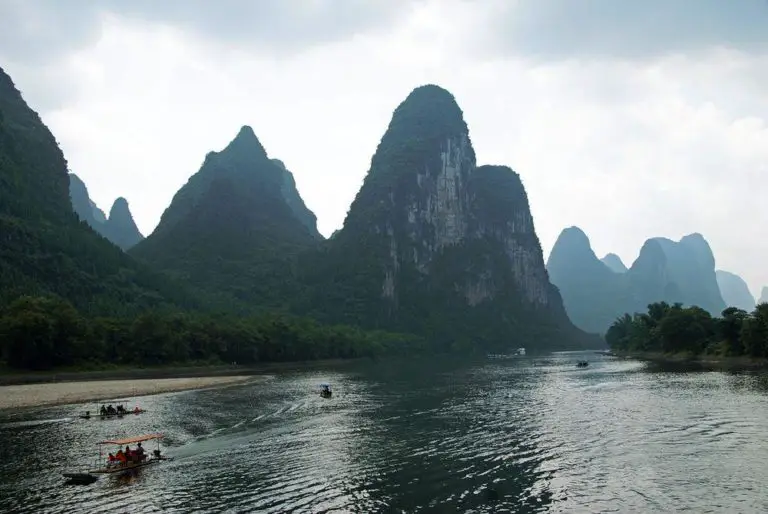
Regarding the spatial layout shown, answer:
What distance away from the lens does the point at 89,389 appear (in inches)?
2817

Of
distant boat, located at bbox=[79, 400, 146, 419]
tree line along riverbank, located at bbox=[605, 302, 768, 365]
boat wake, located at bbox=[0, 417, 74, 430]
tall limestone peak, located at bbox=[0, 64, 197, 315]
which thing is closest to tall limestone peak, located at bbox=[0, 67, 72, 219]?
tall limestone peak, located at bbox=[0, 64, 197, 315]

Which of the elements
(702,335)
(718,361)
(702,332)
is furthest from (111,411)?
(702,335)

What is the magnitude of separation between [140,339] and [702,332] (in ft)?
327

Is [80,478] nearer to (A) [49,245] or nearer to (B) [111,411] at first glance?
(B) [111,411]

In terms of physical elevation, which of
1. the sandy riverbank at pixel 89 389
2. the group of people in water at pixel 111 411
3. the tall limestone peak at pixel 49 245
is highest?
the tall limestone peak at pixel 49 245

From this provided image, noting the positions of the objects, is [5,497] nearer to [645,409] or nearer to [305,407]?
[305,407]

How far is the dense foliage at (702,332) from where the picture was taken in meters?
90.5

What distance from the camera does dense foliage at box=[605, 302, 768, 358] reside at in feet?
297

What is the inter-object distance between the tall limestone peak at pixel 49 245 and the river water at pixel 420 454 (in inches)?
2660

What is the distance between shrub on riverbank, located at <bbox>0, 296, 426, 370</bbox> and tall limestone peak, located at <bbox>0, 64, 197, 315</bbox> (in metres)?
18.1

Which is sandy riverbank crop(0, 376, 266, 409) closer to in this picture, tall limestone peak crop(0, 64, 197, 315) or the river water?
the river water

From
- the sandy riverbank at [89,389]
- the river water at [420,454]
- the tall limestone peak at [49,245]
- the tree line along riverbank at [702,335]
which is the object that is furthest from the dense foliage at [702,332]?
the tall limestone peak at [49,245]

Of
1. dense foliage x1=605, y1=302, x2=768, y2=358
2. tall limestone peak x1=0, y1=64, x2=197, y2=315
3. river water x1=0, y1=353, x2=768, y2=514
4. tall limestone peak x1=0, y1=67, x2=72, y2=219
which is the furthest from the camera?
tall limestone peak x1=0, y1=67, x2=72, y2=219

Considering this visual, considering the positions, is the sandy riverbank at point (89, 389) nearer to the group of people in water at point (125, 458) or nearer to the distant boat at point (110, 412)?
the distant boat at point (110, 412)
